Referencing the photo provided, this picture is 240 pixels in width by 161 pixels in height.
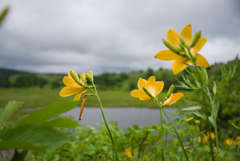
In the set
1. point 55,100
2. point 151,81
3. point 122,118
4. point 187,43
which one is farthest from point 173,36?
point 55,100

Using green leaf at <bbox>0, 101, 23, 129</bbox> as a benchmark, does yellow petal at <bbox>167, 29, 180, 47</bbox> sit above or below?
above

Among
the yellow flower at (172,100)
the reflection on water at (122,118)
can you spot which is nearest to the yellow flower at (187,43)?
the yellow flower at (172,100)

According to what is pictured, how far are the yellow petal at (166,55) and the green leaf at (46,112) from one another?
0.22 meters

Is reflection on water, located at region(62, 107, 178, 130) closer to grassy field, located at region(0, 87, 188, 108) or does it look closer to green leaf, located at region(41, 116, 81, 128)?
grassy field, located at region(0, 87, 188, 108)

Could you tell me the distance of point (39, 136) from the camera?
0.72 ft

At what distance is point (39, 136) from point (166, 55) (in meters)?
0.30

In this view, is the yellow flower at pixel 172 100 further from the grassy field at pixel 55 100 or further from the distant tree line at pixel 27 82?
the distant tree line at pixel 27 82

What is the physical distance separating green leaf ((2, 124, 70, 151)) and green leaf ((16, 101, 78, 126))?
2 centimetres

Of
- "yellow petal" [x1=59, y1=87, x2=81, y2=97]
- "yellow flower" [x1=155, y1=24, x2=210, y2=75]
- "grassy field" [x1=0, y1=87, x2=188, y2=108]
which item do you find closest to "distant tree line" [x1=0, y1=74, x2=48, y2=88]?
"grassy field" [x1=0, y1=87, x2=188, y2=108]

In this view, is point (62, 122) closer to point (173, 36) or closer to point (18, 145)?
point (18, 145)

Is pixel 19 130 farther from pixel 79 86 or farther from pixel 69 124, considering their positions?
pixel 79 86

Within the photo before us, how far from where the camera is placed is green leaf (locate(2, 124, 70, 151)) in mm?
209

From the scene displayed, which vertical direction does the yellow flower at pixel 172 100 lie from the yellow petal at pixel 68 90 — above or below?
below

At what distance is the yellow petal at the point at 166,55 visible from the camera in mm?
352
